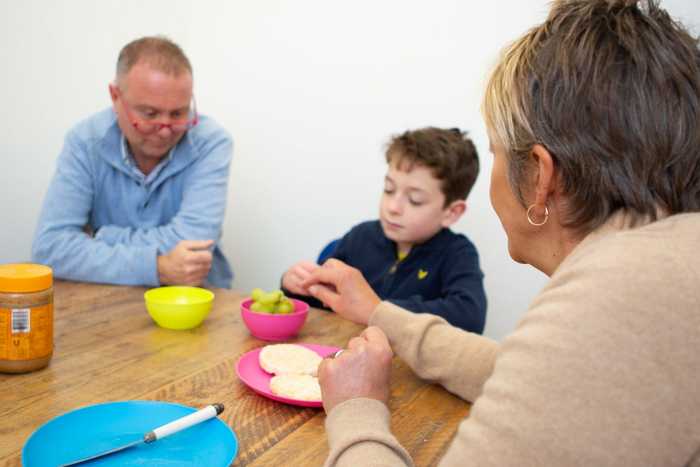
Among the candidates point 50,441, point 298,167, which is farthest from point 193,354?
point 298,167

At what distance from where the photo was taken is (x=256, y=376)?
106 cm

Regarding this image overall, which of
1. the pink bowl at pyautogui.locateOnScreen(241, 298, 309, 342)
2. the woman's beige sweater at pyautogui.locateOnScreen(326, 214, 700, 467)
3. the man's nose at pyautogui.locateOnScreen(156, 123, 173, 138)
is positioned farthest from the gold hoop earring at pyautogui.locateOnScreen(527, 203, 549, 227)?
the man's nose at pyautogui.locateOnScreen(156, 123, 173, 138)

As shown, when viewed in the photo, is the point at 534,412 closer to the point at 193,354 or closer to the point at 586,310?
the point at 586,310

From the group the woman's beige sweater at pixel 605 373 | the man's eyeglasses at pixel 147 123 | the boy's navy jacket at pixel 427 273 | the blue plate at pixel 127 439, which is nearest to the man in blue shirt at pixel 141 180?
the man's eyeglasses at pixel 147 123

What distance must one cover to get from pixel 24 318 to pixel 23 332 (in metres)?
0.03

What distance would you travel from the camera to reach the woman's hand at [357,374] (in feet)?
2.83

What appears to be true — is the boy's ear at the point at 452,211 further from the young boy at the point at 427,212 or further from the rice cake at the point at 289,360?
the rice cake at the point at 289,360

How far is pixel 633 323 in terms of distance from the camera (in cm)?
56

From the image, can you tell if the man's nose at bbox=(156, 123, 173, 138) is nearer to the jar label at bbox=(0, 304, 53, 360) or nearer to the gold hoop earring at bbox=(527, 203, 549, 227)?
the jar label at bbox=(0, 304, 53, 360)

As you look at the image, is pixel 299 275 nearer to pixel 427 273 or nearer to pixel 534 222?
pixel 427 273

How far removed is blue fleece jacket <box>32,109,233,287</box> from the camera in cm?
189

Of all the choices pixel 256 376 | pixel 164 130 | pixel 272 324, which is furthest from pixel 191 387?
pixel 164 130

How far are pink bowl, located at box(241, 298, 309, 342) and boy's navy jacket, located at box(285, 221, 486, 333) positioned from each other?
329mm

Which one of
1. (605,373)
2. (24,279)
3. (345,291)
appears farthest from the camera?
(345,291)
